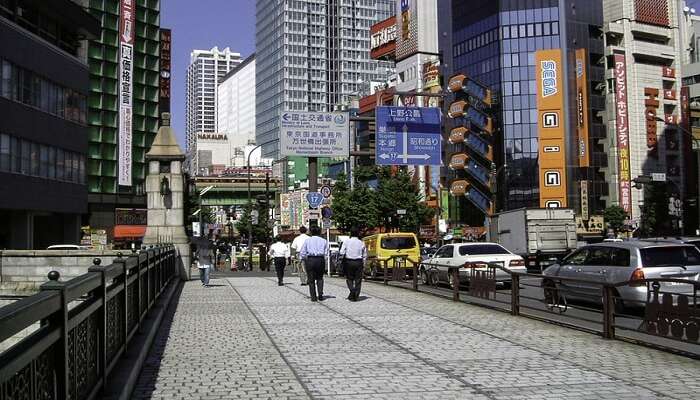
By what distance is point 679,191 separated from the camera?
7962 cm

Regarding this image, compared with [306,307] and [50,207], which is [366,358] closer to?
[306,307]

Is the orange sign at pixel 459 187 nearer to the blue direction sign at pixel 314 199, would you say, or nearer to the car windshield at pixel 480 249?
the blue direction sign at pixel 314 199

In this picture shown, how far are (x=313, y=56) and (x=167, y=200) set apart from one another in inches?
A: 6066

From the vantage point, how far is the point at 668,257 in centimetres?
1359

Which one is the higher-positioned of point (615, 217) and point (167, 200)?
point (615, 217)

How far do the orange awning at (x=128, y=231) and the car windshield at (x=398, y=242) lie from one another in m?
49.0

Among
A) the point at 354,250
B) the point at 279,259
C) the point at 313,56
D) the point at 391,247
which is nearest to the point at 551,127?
the point at 391,247

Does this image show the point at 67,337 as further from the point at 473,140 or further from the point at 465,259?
the point at 473,140

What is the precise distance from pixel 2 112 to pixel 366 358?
36.6 m

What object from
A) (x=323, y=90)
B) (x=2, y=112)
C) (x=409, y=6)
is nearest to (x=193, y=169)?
(x=323, y=90)

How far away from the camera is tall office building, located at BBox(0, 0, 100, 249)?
40.6 meters

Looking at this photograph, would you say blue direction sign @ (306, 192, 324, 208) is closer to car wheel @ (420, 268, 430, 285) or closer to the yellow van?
the yellow van

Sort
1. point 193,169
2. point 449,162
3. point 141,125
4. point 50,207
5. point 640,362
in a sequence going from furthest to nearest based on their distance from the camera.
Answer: point 193,169 → point 449,162 → point 141,125 → point 50,207 → point 640,362

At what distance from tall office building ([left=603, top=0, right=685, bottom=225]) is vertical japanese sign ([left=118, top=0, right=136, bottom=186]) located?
52069mm
